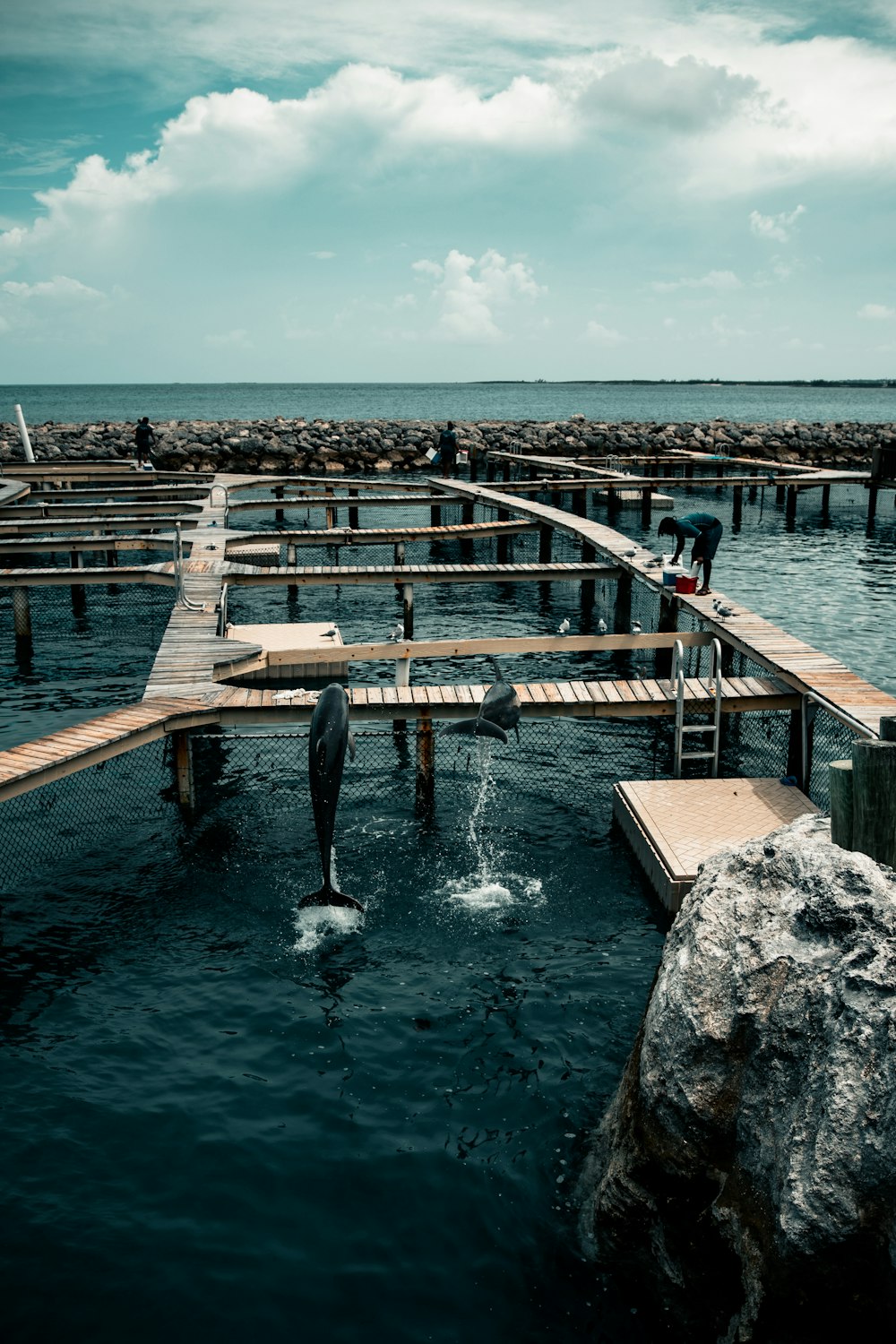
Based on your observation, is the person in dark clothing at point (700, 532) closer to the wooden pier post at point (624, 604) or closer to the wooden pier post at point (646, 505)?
the wooden pier post at point (624, 604)

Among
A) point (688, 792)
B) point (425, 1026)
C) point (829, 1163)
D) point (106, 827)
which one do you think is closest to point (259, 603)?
point (106, 827)

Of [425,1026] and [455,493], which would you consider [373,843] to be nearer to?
[425,1026]

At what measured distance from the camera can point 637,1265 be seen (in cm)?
620

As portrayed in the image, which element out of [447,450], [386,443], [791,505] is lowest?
[791,505]

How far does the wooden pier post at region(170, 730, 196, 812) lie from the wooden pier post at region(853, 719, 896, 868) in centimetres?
843

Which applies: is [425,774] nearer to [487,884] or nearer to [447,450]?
[487,884]

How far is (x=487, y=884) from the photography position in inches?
447

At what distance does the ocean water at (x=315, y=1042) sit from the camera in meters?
6.45

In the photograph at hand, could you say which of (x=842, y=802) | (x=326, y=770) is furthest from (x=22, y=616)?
(x=842, y=802)

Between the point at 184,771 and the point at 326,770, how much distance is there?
3.58 meters

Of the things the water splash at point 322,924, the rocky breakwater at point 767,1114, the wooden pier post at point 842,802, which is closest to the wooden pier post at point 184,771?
the water splash at point 322,924

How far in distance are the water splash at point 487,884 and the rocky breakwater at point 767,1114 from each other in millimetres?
4477

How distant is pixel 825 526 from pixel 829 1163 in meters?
39.1

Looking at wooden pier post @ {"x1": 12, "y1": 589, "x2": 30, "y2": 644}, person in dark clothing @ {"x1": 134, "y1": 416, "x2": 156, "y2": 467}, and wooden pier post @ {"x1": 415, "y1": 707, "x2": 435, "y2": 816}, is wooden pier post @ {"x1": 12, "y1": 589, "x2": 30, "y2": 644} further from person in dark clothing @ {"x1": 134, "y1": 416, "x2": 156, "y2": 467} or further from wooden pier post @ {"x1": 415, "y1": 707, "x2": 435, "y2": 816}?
person in dark clothing @ {"x1": 134, "y1": 416, "x2": 156, "y2": 467}
